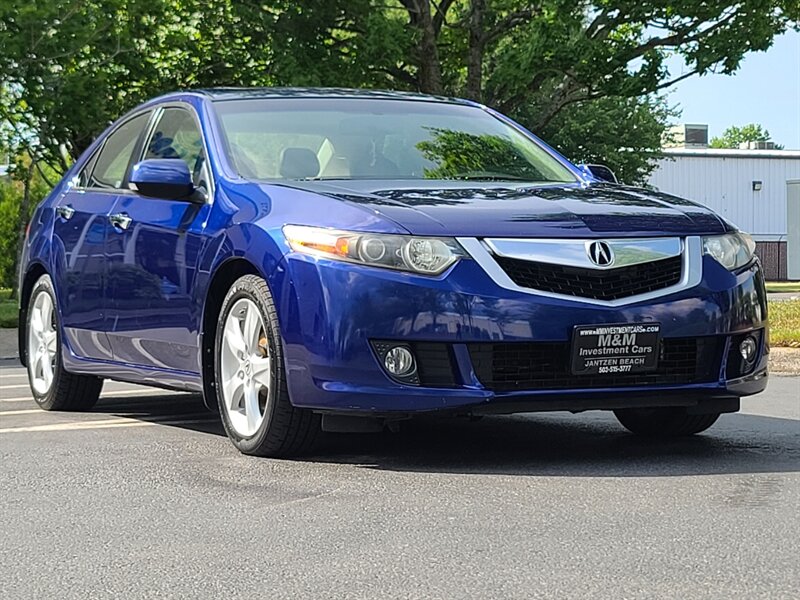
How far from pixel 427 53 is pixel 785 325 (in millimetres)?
13470

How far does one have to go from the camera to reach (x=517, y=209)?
19.4 ft

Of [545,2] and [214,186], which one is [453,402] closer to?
[214,186]

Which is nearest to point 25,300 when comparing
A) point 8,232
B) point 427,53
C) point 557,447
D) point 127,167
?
point 127,167

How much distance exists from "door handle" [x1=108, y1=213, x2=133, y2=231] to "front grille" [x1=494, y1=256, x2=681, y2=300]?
2350mm

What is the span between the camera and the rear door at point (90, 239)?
7590mm

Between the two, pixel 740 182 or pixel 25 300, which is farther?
pixel 740 182

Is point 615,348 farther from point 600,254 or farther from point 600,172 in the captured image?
point 600,172

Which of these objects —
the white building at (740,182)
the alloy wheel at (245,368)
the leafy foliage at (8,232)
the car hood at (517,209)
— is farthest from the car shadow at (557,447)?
the white building at (740,182)

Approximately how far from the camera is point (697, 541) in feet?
14.4

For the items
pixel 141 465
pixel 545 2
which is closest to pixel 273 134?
pixel 141 465

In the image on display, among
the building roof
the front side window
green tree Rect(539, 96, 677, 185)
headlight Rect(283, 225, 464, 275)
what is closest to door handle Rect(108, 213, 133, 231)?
the front side window

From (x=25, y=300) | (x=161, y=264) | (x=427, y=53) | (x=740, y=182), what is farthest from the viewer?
(x=740, y=182)

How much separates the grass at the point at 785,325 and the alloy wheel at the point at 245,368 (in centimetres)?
758

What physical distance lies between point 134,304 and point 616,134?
124 ft
